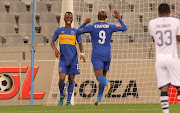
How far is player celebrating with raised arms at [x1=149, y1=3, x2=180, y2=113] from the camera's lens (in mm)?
5141

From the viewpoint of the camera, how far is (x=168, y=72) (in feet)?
17.1

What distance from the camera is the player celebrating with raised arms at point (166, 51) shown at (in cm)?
514

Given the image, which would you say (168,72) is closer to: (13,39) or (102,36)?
(102,36)

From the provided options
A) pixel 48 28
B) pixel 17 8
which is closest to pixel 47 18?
pixel 48 28

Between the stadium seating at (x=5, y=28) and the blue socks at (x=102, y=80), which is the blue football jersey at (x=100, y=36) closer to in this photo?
the blue socks at (x=102, y=80)

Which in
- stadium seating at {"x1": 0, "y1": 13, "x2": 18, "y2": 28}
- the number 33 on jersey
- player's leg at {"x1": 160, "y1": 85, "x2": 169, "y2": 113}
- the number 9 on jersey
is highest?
stadium seating at {"x1": 0, "y1": 13, "x2": 18, "y2": 28}

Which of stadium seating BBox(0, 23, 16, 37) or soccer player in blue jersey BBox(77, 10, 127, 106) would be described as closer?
soccer player in blue jersey BBox(77, 10, 127, 106)

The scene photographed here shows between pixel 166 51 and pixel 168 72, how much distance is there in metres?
0.24

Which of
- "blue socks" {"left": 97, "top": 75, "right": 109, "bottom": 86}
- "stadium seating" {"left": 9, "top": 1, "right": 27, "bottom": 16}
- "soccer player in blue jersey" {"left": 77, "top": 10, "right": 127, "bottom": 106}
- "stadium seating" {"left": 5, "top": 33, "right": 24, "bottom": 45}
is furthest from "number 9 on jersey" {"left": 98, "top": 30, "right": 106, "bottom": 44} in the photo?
"stadium seating" {"left": 9, "top": 1, "right": 27, "bottom": 16}

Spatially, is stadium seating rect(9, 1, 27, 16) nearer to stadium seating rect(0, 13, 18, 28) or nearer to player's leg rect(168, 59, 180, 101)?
stadium seating rect(0, 13, 18, 28)

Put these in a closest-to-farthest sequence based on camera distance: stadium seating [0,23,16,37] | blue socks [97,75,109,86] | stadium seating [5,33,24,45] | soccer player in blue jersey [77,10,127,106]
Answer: blue socks [97,75,109,86]
soccer player in blue jersey [77,10,127,106]
stadium seating [5,33,24,45]
stadium seating [0,23,16,37]

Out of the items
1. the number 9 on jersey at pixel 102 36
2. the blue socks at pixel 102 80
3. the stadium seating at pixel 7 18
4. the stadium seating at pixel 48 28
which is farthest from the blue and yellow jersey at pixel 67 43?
the stadium seating at pixel 7 18

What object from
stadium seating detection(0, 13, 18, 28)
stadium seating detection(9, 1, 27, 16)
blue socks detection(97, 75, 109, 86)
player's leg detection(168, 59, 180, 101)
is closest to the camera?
player's leg detection(168, 59, 180, 101)

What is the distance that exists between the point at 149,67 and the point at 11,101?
3.50 m
